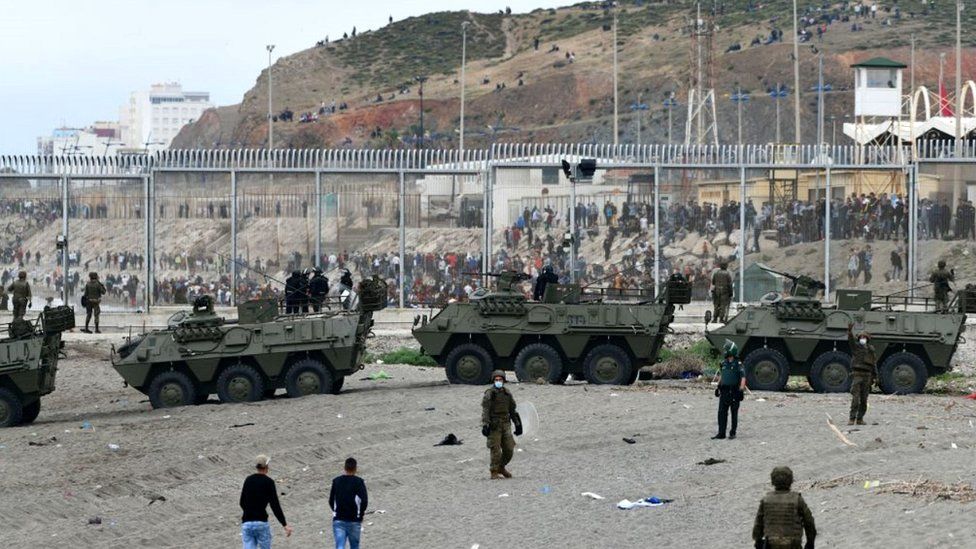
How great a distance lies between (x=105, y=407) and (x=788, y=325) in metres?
10.3

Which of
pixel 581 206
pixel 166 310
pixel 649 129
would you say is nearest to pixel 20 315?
pixel 166 310

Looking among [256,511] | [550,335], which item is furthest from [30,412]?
[256,511]

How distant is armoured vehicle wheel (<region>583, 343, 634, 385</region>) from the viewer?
1126 inches

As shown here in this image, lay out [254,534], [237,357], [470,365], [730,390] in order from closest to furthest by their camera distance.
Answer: [254,534] → [730,390] → [237,357] → [470,365]

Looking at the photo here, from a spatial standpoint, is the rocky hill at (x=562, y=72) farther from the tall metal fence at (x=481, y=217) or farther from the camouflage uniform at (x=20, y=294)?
the camouflage uniform at (x=20, y=294)

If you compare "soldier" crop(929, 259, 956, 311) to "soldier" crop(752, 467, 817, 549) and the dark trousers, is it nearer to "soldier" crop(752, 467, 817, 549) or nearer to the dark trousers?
the dark trousers

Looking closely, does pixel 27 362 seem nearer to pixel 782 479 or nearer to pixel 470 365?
pixel 470 365

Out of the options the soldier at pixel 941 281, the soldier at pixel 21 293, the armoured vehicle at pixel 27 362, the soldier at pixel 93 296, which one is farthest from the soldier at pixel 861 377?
the soldier at pixel 21 293

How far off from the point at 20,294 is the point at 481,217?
28.7ft

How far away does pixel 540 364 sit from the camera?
28.8 m

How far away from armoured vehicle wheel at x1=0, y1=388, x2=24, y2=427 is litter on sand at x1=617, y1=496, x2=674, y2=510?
11097 millimetres

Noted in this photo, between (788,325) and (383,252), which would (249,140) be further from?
(788,325)

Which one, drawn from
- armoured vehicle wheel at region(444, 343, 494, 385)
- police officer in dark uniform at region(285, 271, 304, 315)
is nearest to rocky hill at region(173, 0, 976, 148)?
police officer in dark uniform at region(285, 271, 304, 315)

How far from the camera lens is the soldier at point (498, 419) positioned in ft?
65.5
